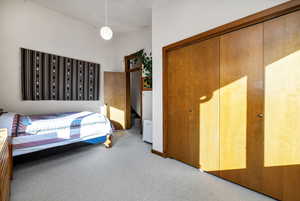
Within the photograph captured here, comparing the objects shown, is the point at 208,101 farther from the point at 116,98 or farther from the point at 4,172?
the point at 116,98

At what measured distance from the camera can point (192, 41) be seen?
6.56 feet

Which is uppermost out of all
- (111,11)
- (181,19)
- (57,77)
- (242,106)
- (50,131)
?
(111,11)

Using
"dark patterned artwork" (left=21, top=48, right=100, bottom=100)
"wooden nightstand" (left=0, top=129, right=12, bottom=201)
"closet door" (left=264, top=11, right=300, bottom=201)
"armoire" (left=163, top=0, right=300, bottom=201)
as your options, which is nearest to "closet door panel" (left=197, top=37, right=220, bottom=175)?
"armoire" (left=163, top=0, right=300, bottom=201)

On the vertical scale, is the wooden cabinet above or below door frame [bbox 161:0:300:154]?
below

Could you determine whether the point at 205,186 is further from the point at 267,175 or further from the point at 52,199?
the point at 52,199

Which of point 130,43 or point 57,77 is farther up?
point 130,43

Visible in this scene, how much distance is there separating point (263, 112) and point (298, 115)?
9.9 inches

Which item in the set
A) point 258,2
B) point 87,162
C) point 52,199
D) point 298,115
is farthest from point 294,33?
point 87,162

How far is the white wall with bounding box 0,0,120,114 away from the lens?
2.74 m

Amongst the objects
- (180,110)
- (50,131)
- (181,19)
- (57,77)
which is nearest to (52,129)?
(50,131)

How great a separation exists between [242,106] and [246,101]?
7cm

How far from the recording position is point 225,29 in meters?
1.65

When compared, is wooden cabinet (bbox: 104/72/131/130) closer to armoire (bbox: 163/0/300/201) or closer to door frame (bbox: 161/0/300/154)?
door frame (bbox: 161/0/300/154)

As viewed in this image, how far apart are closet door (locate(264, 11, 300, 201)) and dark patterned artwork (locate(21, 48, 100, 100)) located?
407cm
